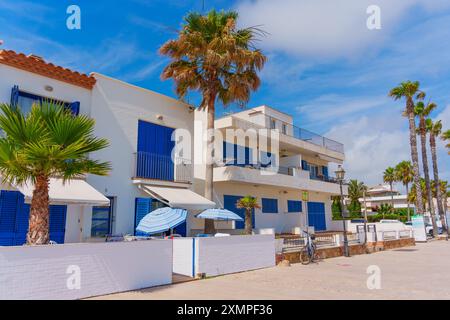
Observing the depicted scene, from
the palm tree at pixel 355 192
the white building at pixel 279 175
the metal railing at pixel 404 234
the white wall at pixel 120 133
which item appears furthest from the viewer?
the palm tree at pixel 355 192

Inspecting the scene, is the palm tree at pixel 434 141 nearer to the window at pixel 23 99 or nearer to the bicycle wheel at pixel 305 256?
the bicycle wheel at pixel 305 256

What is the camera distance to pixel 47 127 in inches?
368

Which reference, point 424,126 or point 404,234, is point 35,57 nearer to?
point 404,234

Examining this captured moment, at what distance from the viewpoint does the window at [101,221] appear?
1630 cm

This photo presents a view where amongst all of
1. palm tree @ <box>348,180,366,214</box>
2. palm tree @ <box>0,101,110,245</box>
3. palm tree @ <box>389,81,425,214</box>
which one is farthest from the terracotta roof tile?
palm tree @ <box>348,180,366,214</box>

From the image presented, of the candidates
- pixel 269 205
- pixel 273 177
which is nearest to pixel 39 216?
pixel 273 177

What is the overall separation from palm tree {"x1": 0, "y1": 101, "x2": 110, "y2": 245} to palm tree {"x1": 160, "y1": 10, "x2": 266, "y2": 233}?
9.99m

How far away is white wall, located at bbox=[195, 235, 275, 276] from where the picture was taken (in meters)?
13.8

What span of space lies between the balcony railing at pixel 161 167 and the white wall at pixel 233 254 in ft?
20.3

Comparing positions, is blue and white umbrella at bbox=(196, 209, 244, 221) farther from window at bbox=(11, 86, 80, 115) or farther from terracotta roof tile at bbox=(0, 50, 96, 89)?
terracotta roof tile at bbox=(0, 50, 96, 89)

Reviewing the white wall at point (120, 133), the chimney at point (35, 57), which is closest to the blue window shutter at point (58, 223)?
the white wall at point (120, 133)

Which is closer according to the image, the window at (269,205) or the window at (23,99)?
the window at (23,99)

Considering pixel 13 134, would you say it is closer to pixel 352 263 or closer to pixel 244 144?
pixel 352 263
